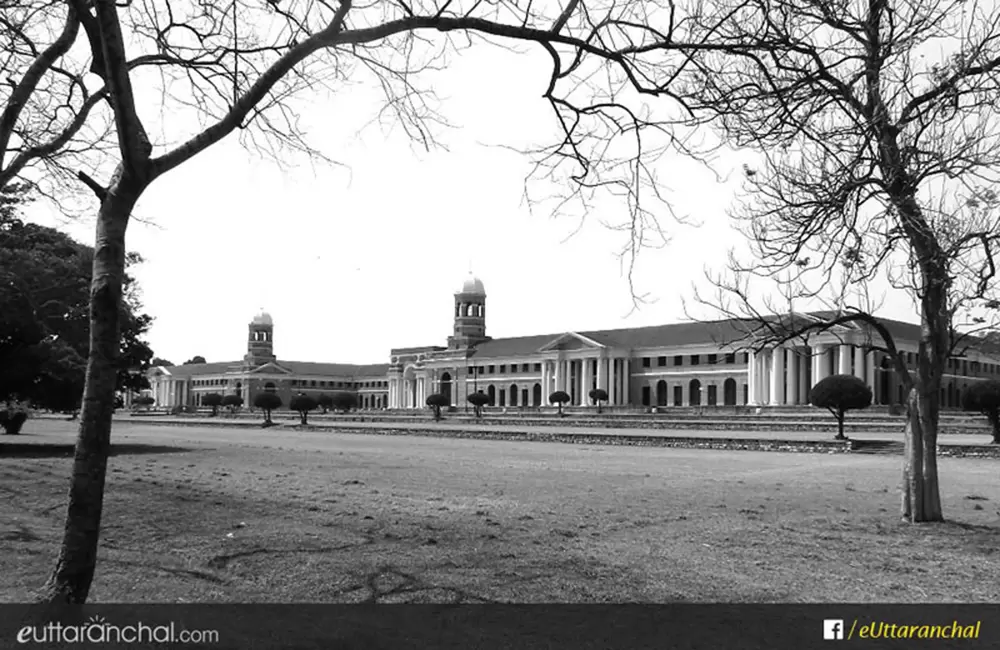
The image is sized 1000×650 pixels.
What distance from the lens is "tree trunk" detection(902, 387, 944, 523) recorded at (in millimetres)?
10617

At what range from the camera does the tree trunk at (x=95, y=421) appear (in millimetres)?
5383

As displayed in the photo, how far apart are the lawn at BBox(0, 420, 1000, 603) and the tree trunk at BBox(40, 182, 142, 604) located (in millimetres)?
618

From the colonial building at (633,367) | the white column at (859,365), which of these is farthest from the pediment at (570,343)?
the white column at (859,365)

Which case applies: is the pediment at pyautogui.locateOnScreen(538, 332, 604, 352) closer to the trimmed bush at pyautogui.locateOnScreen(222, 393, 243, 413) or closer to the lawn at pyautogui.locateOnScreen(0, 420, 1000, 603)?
the trimmed bush at pyautogui.locateOnScreen(222, 393, 243, 413)

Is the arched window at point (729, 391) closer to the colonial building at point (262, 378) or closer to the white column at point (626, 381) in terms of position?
the white column at point (626, 381)

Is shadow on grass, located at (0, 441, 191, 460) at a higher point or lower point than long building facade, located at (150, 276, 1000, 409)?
lower

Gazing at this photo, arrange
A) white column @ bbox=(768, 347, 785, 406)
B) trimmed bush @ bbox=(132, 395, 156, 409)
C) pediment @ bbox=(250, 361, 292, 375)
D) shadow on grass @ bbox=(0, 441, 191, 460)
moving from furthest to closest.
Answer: pediment @ bbox=(250, 361, 292, 375), trimmed bush @ bbox=(132, 395, 156, 409), white column @ bbox=(768, 347, 785, 406), shadow on grass @ bbox=(0, 441, 191, 460)

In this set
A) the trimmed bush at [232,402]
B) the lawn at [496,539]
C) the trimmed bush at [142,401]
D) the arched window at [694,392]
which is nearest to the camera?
the lawn at [496,539]

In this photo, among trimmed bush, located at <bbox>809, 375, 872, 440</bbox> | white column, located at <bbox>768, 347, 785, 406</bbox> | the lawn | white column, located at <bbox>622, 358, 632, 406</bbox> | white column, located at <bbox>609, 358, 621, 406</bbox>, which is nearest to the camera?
the lawn

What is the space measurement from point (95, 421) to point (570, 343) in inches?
3567

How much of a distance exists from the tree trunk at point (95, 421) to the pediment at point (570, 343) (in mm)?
86805

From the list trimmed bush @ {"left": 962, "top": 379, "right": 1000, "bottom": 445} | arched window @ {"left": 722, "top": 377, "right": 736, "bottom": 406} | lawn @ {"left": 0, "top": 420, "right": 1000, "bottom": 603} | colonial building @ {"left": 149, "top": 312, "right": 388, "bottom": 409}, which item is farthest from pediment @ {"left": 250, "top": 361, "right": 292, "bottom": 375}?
lawn @ {"left": 0, "top": 420, "right": 1000, "bottom": 603}

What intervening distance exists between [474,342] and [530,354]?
1297cm
